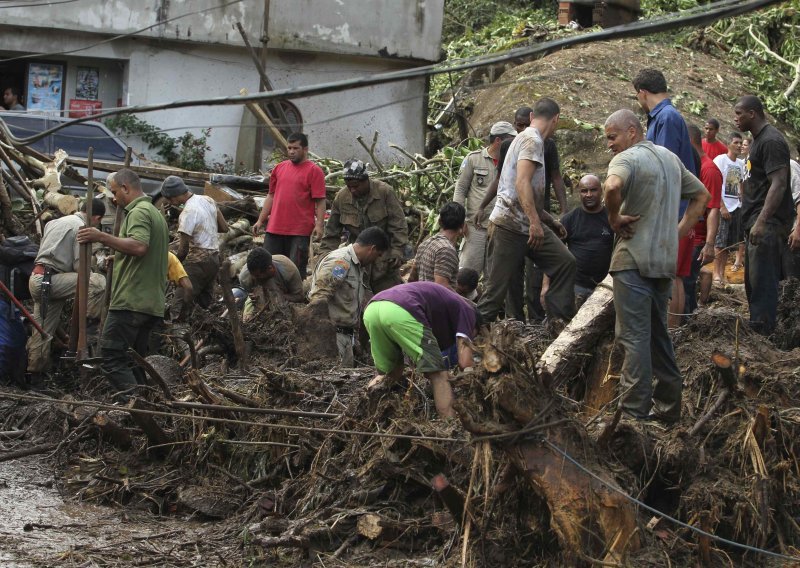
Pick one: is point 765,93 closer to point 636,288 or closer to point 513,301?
point 513,301

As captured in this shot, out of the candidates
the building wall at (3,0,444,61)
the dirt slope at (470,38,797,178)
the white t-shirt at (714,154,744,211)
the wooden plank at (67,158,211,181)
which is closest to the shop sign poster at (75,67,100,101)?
the building wall at (3,0,444,61)

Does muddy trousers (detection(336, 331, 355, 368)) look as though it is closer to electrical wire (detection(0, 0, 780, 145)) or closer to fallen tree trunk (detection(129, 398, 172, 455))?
fallen tree trunk (detection(129, 398, 172, 455))

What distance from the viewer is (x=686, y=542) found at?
20.3 ft

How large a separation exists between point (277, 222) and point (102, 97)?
979cm

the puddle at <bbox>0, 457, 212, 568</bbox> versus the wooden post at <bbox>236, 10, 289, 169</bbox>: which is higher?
the wooden post at <bbox>236, 10, 289, 169</bbox>

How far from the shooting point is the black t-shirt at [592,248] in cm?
1013

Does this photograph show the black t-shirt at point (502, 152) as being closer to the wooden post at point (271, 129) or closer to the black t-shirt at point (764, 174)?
the black t-shirt at point (764, 174)

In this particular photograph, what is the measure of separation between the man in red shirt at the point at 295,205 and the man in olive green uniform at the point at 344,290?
2.44m

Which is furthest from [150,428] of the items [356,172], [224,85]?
[224,85]

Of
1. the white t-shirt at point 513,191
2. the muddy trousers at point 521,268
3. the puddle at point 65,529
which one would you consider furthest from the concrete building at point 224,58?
the puddle at point 65,529

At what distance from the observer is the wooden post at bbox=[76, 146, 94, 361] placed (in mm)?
10156

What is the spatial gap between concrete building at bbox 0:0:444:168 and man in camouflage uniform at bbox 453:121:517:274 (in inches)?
368

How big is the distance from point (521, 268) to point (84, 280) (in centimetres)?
386

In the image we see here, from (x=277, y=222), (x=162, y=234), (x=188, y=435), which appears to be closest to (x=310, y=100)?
(x=277, y=222)
